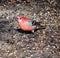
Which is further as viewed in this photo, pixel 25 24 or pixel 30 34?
pixel 30 34

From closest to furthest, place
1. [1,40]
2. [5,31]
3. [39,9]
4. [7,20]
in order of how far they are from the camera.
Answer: [1,40], [5,31], [7,20], [39,9]

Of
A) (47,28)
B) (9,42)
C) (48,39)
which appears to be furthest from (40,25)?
(9,42)

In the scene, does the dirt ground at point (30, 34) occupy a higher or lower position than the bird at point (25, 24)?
lower

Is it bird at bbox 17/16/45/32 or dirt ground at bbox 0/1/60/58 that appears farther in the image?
bird at bbox 17/16/45/32

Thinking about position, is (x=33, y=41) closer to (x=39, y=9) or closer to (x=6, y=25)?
(x=6, y=25)

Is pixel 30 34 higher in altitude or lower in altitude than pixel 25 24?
lower

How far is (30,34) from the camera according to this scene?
5883 mm

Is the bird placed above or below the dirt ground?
above

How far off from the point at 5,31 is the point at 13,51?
885mm

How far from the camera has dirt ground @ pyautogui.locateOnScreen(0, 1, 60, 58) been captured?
522cm

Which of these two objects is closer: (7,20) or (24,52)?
(24,52)

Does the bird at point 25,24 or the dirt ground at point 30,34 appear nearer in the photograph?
the dirt ground at point 30,34

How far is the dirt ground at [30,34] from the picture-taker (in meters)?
5.22

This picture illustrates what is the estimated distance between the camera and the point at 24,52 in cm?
522
